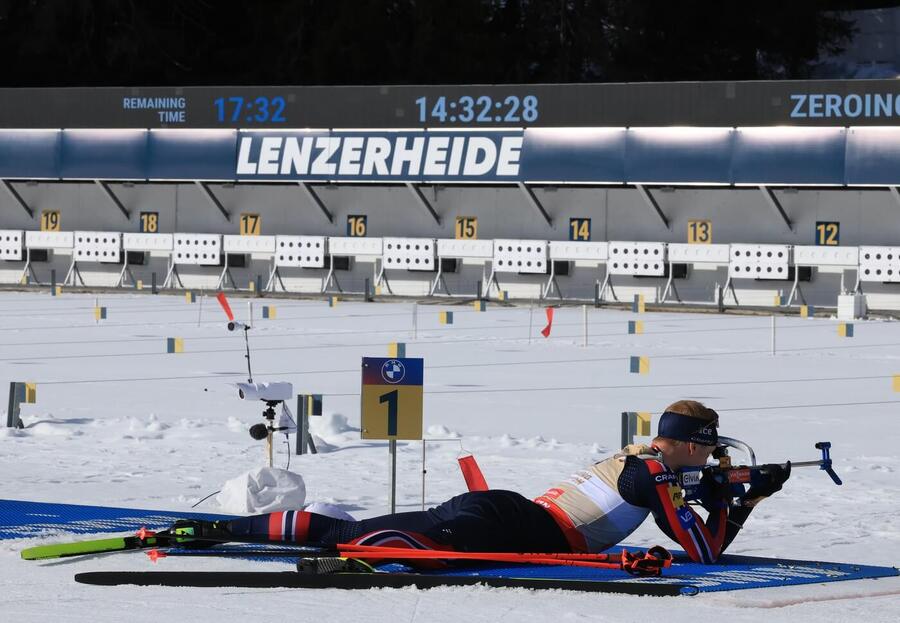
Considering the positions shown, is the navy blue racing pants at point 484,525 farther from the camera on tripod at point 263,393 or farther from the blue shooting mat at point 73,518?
the camera on tripod at point 263,393

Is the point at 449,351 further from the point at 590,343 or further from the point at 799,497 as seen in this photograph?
the point at 799,497

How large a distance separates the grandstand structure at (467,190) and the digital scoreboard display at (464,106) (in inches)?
1.8

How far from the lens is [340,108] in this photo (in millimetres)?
39719

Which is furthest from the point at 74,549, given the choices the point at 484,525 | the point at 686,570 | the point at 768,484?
the point at 768,484

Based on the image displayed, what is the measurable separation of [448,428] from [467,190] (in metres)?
25.2

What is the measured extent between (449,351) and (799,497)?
13.0 meters

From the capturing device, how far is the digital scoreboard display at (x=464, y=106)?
35.0m

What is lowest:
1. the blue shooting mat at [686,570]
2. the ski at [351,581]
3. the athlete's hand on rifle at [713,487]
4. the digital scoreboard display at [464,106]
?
the ski at [351,581]

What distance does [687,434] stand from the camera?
29.0ft

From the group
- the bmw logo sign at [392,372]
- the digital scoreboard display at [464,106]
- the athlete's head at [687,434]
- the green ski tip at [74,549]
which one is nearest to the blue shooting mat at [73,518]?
the green ski tip at [74,549]

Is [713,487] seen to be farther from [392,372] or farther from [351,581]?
[392,372]

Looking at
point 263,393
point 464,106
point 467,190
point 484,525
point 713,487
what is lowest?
point 484,525

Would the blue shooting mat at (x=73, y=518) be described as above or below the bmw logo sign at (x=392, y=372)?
below

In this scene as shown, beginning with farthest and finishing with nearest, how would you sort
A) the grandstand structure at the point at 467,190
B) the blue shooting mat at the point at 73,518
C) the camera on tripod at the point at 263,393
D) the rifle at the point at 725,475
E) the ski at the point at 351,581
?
the grandstand structure at the point at 467,190 → the camera on tripod at the point at 263,393 → the blue shooting mat at the point at 73,518 → the rifle at the point at 725,475 → the ski at the point at 351,581
